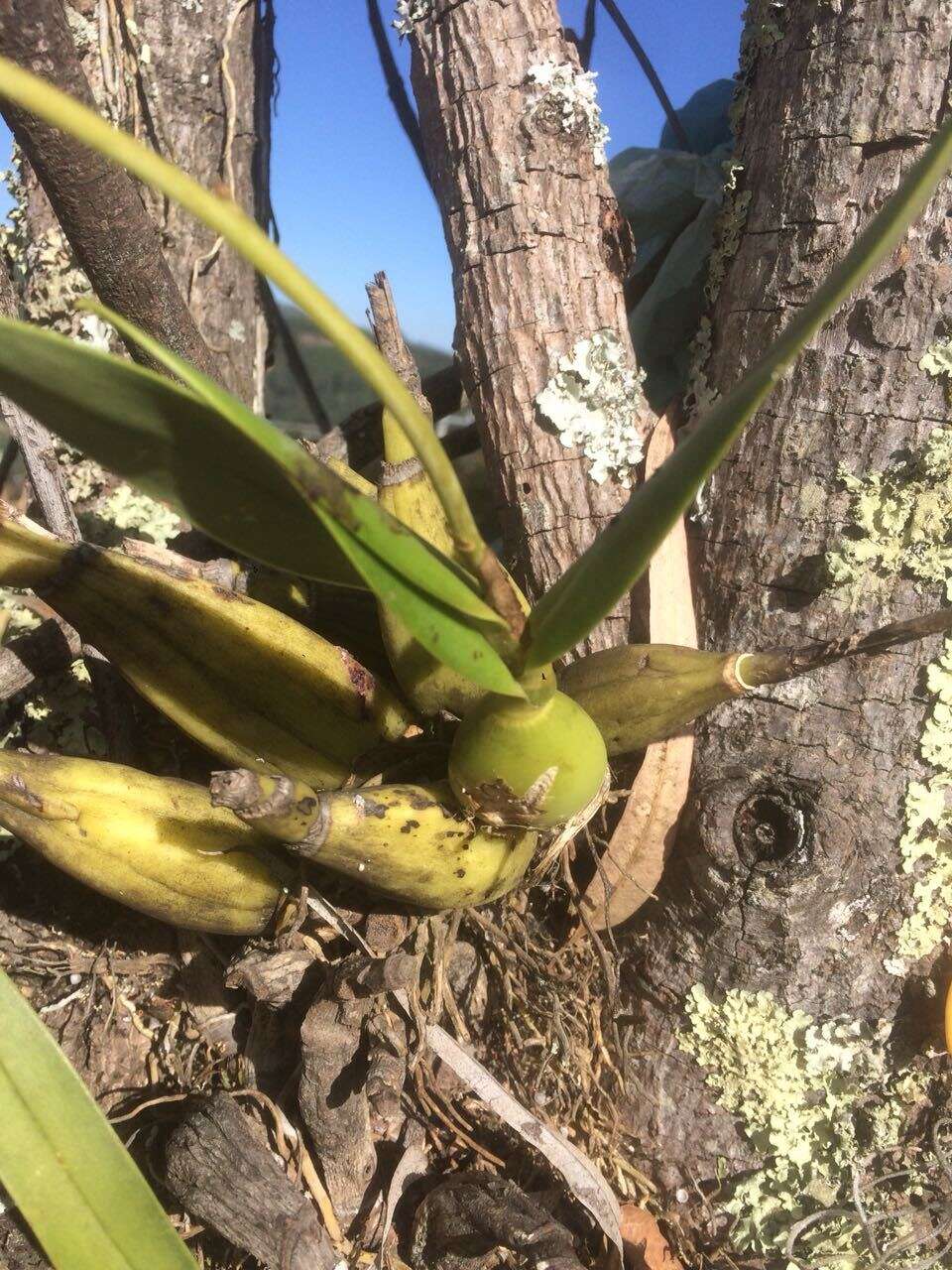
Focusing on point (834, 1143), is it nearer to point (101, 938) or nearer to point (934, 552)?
point (934, 552)

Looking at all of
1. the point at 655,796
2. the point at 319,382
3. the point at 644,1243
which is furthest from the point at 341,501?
the point at 319,382

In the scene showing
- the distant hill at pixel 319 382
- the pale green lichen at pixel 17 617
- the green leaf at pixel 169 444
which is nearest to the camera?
the green leaf at pixel 169 444

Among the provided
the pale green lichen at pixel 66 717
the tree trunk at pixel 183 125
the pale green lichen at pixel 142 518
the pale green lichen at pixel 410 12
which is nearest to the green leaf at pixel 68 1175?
the pale green lichen at pixel 66 717

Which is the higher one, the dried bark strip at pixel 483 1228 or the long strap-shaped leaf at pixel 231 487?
the long strap-shaped leaf at pixel 231 487

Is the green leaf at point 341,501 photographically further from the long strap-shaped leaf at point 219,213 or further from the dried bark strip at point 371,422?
the dried bark strip at point 371,422

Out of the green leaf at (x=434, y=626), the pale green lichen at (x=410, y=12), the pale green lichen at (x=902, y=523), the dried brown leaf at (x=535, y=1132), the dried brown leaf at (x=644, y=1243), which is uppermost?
the pale green lichen at (x=410, y=12)

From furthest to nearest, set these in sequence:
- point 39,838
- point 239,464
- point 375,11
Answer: point 375,11 → point 39,838 → point 239,464

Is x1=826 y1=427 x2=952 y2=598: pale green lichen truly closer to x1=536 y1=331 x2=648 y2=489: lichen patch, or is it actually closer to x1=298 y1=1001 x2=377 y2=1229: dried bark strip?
x1=536 y1=331 x2=648 y2=489: lichen patch

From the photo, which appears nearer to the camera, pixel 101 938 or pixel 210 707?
pixel 210 707

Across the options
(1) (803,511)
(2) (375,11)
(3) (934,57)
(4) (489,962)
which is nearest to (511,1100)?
(4) (489,962)
